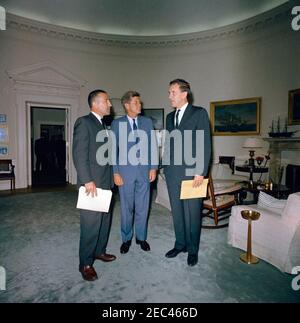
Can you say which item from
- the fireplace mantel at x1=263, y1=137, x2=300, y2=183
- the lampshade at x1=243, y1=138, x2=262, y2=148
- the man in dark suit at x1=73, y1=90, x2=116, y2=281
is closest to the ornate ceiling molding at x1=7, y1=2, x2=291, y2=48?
the fireplace mantel at x1=263, y1=137, x2=300, y2=183

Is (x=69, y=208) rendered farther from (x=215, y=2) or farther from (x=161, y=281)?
(x=215, y=2)

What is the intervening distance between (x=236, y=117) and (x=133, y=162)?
17.3 feet

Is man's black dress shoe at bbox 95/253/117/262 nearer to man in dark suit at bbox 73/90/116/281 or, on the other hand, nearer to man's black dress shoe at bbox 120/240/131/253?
man's black dress shoe at bbox 120/240/131/253

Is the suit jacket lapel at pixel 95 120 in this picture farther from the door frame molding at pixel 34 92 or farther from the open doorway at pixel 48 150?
the open doorway at pixel 48 150

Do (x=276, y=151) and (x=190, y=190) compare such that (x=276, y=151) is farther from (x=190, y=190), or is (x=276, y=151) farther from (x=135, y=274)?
(x=135, y=274)

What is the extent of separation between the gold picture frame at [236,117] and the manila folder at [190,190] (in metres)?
5.04

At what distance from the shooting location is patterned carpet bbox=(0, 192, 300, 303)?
7.18 feet

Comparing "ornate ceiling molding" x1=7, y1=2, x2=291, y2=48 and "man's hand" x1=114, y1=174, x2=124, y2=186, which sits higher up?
"ornate ceiling molding" x1=7, y1=2, x2=291, y2=48

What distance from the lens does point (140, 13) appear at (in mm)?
6859

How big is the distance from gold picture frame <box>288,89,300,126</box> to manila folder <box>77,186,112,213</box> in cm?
537
